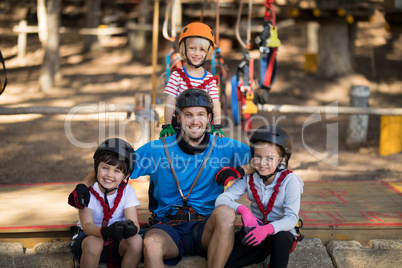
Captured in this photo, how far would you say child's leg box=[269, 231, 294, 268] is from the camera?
2.88 meters

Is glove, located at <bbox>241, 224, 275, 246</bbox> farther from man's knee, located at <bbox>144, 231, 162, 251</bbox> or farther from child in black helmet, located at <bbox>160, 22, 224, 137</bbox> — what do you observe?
child in black helmet, located at <bbox>160, 22, 224, 137</bbox>

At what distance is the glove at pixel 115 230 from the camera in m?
2.74

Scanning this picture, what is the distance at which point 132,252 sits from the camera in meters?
2.87

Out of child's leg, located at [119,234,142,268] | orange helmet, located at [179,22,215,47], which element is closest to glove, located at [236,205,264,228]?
child's leg, located at [119,234,142,268]

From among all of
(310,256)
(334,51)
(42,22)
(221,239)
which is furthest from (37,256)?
(42,22)

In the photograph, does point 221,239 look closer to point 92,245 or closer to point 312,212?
point 92,245

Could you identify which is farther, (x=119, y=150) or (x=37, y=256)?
(x=37, y=256)

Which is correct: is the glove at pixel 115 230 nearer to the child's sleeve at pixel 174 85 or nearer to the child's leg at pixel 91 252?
the child's leg at pixel 91 252

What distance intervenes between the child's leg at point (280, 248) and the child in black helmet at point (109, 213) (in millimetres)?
792

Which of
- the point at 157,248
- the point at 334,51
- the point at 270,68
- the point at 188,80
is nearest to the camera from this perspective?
the point at 157,248

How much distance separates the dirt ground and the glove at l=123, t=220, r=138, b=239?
6.78ft

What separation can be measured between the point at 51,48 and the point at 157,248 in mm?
9021

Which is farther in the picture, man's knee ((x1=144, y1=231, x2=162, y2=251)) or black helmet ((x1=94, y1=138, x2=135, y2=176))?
black helmet ((x1=94, y1=138, x2=135, y2=176))

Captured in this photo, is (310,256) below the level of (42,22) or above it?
below
